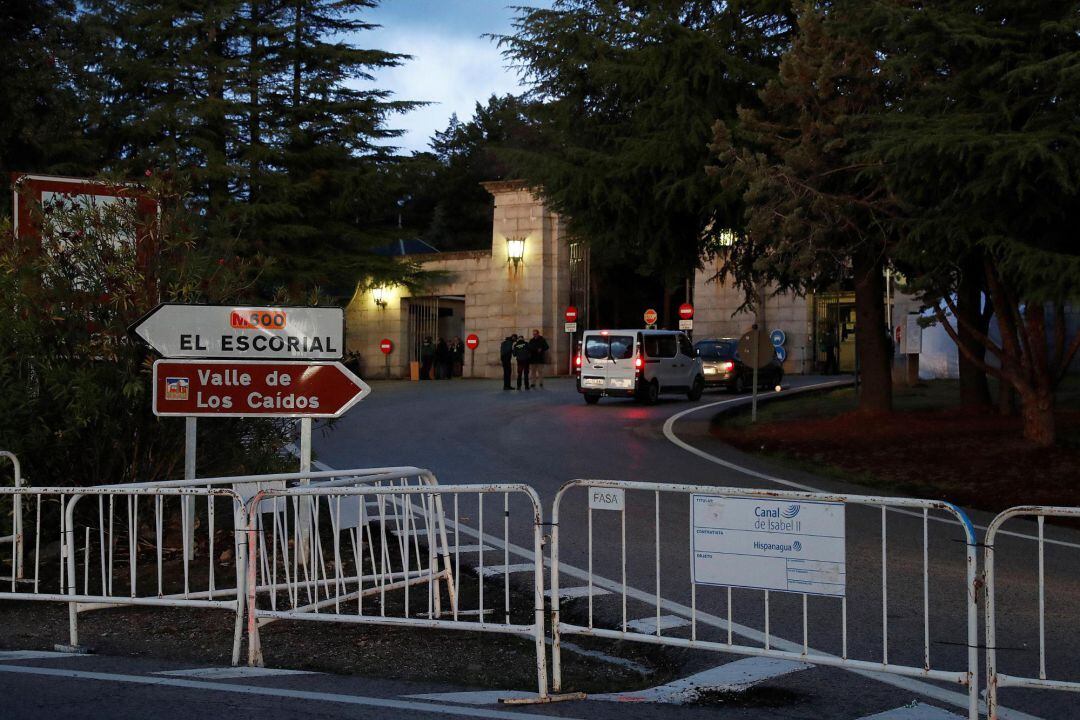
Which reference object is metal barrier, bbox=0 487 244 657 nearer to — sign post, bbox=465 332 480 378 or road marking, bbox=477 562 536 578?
road marking, bbox=477 562 536 578

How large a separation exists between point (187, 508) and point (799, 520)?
4.04 m

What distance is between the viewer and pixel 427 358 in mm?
47531

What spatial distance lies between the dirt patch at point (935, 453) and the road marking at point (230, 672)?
30.8ft

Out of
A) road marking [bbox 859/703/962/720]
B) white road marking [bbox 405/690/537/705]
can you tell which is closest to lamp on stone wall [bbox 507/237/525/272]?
white road marking [bbox 405/690/537/705]

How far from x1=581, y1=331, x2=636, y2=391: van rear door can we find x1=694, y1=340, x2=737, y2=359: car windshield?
274 inches

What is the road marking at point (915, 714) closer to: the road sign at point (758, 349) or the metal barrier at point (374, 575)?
the metal barrier at point (374, 575)

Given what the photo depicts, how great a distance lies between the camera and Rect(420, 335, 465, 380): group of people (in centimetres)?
4744

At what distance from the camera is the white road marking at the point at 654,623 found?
7350 mm

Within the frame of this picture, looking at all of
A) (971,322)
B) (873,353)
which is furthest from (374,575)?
(873,353)

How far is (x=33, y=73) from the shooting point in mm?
22344

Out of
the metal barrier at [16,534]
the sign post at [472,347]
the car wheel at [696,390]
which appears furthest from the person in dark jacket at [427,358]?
the metal barrier at [16,534]

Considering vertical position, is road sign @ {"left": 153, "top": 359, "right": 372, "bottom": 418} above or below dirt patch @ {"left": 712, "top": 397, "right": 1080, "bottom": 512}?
above

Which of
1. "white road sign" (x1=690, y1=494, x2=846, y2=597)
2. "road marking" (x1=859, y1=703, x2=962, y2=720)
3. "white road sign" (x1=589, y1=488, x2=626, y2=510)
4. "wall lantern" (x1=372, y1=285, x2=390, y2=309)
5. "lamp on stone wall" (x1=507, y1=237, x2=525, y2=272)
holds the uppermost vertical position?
"lamp on stone wall" (x1=507, y1=237, x2=525, y2=272)

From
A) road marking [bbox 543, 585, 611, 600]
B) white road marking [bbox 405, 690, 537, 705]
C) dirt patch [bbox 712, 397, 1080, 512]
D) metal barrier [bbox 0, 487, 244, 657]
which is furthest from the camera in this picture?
dirt patch [bbox 712, 397, 1080, 512]
